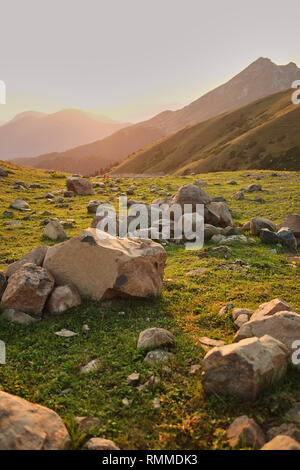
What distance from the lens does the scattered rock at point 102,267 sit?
7.40 m

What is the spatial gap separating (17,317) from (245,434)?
496 cm

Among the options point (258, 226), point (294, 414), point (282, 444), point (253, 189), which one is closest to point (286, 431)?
point (294, 414)

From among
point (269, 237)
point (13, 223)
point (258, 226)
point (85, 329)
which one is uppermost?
point (13, 223)

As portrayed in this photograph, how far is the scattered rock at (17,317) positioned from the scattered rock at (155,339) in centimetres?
252

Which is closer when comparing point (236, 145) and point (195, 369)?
point (195, 369)

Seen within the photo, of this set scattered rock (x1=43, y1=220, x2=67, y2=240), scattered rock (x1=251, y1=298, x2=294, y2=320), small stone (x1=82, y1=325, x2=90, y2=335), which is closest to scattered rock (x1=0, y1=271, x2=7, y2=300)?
small stone (x1=82, y1=325, x2=90, y2=335)

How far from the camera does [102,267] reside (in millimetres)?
7488

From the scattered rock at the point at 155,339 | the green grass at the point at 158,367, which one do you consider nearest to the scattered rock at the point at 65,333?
the green grass at the point at 158,367

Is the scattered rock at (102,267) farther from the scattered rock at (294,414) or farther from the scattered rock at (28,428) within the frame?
the scattered rock at (294,414)

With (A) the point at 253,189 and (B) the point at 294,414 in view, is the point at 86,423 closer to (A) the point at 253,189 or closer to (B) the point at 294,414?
(B) the point at 294,414

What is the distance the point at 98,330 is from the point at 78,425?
252 cm

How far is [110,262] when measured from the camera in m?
7.44
